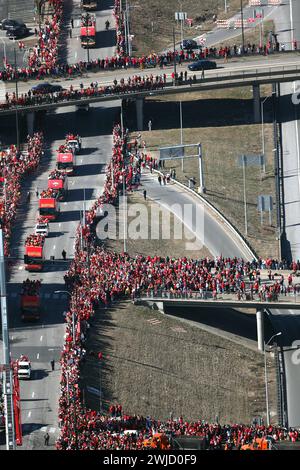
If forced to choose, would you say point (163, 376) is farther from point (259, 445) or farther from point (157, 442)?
point (259, 445)

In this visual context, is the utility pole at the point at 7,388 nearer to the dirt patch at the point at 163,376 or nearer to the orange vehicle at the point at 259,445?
the orange vehicle at the point at 259,445

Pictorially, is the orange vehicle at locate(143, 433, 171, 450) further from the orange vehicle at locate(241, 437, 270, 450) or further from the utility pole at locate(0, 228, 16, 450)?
the utility pole at locate(0, 228, 16, 450)

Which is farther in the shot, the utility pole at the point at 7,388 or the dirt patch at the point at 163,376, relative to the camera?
the dirt patch at the point at 163,376

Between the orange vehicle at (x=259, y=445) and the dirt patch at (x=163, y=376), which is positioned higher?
the dirt patch at (x=163, y=376)

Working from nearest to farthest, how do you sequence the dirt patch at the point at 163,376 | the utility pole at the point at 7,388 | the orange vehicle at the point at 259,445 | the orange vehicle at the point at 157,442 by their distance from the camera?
1. the utility pole at the point at 7,388
2. the orange vehicle at the point at 259,445
3. the orange vehicle at the point at 157,442
4. the dirt patch at the point at 163,376

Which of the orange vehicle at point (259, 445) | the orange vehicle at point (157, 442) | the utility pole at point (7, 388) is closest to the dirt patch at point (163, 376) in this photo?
the orange vehicle at point (157, 442)
